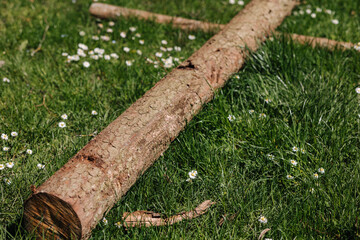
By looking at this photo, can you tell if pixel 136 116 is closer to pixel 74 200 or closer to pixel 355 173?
pixel 74 200

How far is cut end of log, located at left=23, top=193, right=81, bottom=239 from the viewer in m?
1.81

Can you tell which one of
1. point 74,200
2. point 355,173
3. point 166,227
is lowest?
point 166,227

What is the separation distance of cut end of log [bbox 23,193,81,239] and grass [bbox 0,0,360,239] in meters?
0.13

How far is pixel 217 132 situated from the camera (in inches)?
108

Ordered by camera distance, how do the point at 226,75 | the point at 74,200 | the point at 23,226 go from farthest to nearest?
the point at 226,75, the point at 23,226, the point at 74,200

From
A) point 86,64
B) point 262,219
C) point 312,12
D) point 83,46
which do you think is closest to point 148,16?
point 83,46

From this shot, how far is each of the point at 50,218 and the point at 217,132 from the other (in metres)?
1.38

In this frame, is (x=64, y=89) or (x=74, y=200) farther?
(x=64, y=89)

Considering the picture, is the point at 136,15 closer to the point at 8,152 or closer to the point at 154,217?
the point at 8,152

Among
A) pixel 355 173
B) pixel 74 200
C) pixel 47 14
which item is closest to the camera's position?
pixel 74 200

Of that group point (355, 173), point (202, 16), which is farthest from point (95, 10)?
point (355, 173)

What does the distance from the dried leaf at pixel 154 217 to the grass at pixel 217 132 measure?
0.14 ft

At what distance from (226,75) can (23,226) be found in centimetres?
189

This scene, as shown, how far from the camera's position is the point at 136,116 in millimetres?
2312
